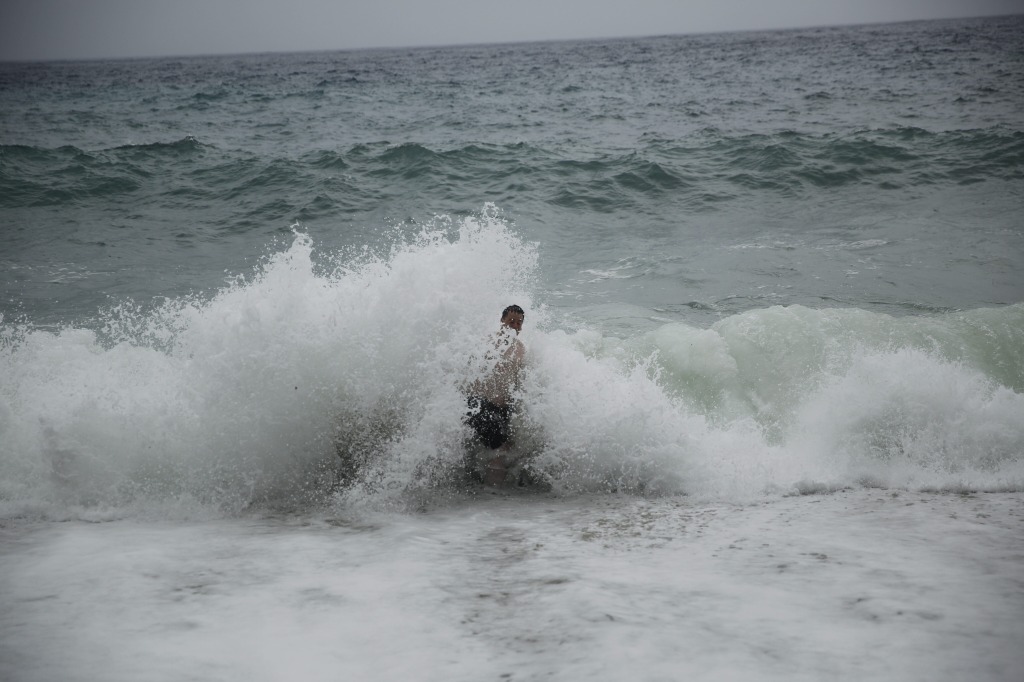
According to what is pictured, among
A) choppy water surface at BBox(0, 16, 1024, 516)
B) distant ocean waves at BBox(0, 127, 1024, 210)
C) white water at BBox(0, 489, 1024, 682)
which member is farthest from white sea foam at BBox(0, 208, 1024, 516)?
distant ocean waves at BBox(0, 127, 1024, 210)

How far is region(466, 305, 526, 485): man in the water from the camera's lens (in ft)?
15.9

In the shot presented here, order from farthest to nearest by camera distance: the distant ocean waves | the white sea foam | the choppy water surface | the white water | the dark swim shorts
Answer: the distant ocean waves < the dark swim shorts < the choppy water surface < the white sea foam < the white water

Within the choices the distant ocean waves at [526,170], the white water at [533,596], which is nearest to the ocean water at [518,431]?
the white water at [533,596]

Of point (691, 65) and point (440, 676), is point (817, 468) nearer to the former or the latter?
point (440, 676)

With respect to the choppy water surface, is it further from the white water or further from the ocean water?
the white water

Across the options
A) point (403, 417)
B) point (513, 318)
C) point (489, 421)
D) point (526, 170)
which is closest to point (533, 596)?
point (489, 421)

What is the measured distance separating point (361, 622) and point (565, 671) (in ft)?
2.84

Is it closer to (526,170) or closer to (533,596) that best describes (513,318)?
(533,596)

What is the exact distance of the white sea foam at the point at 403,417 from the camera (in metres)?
4.59

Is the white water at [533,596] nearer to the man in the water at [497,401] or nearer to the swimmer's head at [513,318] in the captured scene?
the man in the water at [497,401]

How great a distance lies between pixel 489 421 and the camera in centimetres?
488

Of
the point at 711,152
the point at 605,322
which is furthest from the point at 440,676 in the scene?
the point at 711,152

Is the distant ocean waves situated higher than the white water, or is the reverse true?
the distant ocean waves

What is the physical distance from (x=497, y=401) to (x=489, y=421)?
0.15 m
